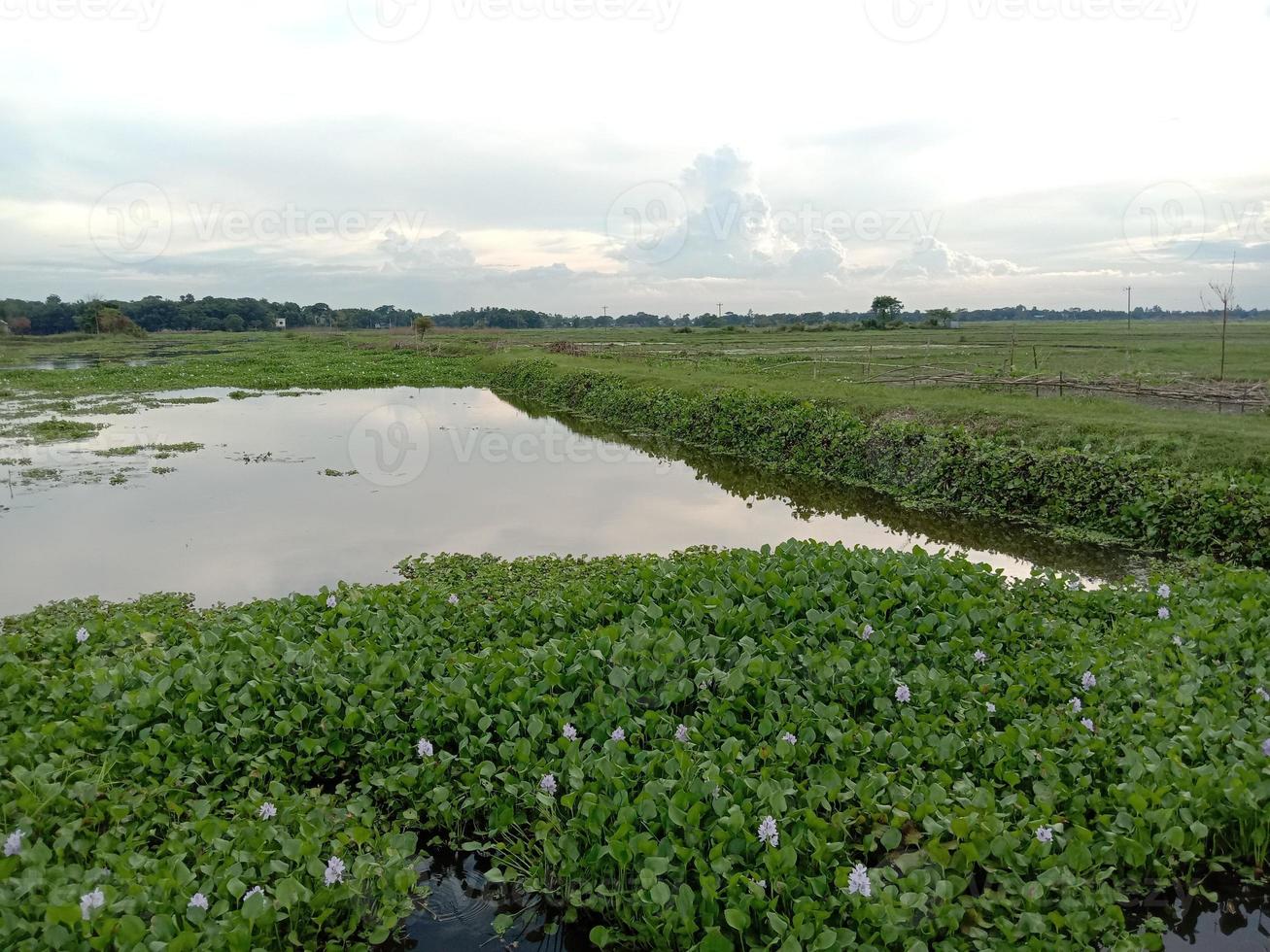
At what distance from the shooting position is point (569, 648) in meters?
5.05

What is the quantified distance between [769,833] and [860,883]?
0.40 m

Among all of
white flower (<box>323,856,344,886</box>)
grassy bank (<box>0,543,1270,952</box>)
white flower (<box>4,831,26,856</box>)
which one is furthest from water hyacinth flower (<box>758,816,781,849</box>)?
white flower (<box>4,831,26,856</box>)

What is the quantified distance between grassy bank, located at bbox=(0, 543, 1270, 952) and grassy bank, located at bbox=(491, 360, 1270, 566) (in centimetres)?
405

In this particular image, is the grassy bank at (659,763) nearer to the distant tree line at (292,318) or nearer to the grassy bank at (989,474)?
the grassy bank at (989,474)

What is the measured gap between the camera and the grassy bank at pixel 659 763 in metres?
3.19

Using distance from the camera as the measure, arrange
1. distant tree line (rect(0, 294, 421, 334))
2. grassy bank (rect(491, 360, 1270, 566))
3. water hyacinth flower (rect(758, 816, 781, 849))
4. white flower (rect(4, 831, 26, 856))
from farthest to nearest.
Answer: distant tree line (rect(0, 294, 421, 334)), grassy bank (rect(491, 360, 1270, 566)), water hyacinth flower (rect(758, 816, 781, 849)), white flower (rect(4, 831, 26, 856))

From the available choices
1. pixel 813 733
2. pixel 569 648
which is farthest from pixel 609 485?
pixel 813 733

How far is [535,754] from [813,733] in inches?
58.6

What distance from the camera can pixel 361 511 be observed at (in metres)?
12.1

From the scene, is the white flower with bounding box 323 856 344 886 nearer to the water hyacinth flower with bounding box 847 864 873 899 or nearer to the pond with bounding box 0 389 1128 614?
the water hyacinth flower with bounding box 847 864 873 899

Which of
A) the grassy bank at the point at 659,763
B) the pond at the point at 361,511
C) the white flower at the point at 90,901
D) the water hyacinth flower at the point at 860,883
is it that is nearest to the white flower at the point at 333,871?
the grassy bank at the point at 659,763

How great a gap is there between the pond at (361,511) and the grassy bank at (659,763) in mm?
3457

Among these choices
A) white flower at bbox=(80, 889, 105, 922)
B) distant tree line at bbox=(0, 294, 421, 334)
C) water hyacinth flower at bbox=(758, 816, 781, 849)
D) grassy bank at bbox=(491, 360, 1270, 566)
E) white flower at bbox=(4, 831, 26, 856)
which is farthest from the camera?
distant tree line at bbox=(0, 294, 421, 334)

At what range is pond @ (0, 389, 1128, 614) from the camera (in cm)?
943
